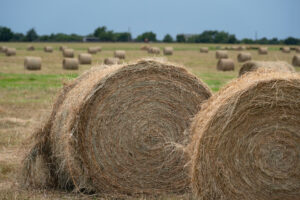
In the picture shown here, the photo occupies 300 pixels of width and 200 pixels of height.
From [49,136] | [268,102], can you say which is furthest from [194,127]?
[49,136]

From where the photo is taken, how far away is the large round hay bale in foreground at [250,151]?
Result: 4.97 meters

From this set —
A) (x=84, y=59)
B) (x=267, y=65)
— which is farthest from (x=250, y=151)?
(x=84, y=59)

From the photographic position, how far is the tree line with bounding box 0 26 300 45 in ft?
247

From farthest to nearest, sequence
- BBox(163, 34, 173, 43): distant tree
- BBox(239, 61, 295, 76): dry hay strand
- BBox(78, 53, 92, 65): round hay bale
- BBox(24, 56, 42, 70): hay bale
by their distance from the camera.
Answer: BBox(163, 34, 173, 43): distant tree < BBox(78, 53, 92, 65): round hay bale < BBox(24, 56, 42, 70): hay bale < BBox(239, 61, 295, 76): dry hay strand

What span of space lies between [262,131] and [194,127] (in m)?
0.77

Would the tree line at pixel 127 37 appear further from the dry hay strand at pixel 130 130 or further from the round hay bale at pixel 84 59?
the dry hay strand at pixel 130 130

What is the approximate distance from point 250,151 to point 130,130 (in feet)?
5.56

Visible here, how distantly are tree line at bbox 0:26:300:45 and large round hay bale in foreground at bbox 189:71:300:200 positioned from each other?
70.0 meters

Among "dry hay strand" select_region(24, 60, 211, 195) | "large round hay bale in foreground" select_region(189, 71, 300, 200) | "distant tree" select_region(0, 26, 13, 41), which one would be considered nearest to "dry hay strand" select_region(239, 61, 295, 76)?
→ "dry hay strand" select_region(24, 60, 211, 195)

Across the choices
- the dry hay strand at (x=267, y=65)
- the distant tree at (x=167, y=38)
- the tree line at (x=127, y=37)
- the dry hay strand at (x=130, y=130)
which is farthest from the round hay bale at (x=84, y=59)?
the distant tree at (x=167, y=38)

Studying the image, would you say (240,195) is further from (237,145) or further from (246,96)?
(246,96)

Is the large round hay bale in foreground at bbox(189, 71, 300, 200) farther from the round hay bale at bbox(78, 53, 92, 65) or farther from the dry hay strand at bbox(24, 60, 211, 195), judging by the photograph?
the round hay bale at bbox(78, 53, 92, 65)

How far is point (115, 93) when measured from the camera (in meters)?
6.16

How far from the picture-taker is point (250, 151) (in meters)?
5.03
